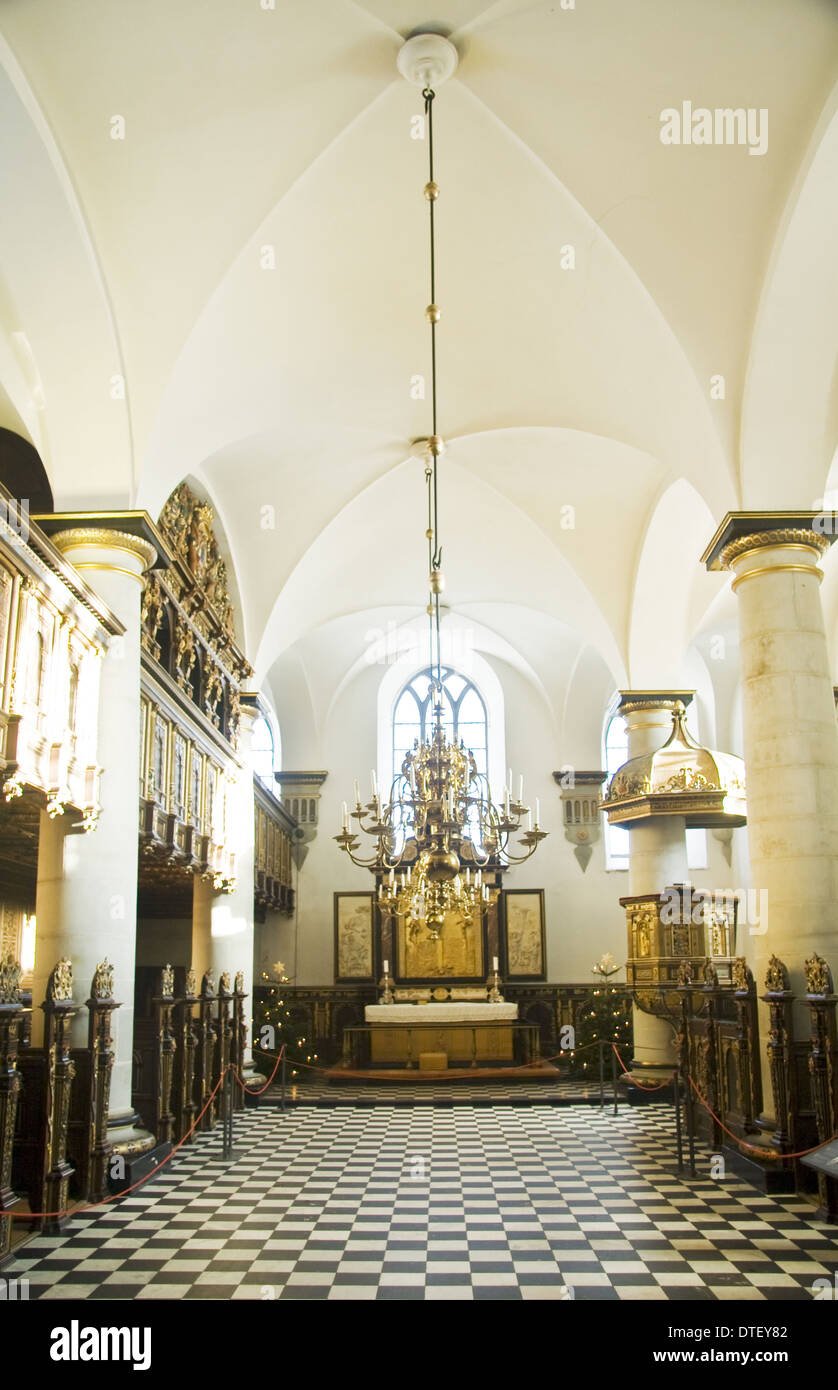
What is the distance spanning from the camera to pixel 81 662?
9.79 meters

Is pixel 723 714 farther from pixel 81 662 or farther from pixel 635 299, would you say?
pixel 81 662

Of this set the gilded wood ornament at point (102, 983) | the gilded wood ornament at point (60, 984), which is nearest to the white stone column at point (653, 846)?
the gilded wood ornament at point (102, 983)

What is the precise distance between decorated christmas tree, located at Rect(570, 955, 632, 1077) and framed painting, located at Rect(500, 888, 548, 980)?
2583mm

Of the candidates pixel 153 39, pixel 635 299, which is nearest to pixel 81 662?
pixel 153 39

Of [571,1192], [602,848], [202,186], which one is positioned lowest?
[571,1192]

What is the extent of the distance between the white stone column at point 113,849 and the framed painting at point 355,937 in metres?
12.7

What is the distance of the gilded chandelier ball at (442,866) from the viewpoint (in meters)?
10.6

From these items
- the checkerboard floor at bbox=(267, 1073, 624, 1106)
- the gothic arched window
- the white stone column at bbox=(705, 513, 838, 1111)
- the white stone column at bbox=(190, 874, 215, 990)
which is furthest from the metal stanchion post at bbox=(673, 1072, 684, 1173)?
the gothic arched window

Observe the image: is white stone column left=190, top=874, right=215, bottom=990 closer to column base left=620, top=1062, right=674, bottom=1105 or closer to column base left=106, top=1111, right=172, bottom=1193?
column base left=106, top=1111, right=172, bottom=1193

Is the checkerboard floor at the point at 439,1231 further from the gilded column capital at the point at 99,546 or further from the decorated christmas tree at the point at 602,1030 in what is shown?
the decorated christmas tree at the point at 602,1030

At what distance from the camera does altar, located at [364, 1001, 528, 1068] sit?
63.7ft

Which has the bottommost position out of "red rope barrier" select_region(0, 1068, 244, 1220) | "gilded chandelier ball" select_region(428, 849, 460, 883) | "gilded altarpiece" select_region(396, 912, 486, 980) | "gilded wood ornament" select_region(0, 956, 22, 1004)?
"red rope barrier" select_region(0, 1068, 244, 1220)
